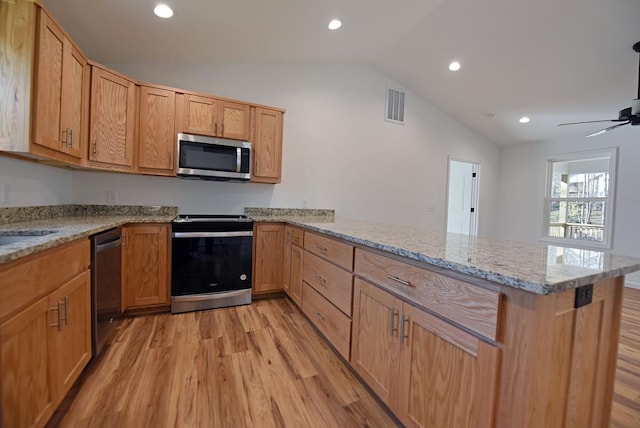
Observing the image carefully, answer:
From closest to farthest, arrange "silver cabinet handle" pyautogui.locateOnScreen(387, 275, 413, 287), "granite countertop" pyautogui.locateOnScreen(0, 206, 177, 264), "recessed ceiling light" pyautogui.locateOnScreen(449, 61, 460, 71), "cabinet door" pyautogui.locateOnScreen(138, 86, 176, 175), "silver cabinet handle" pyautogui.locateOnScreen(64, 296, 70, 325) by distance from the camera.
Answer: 1. "granite countertop" pyautogui.locateOnScreen(0, 206, 177, 264)
2. "silver cabinet handle" pyautogui.locateOnScreen(387, 275, 413, 287)
3. "silver cabinet handle" pyautogui.locateOnScreen(64, 296, 70, 325)
4. "cabinet door" pyautogui.locateOnScreen(138, 86, 176, 175)
5. "recessed ceiling light" pyautogui.locateOnScreen(449, 61, 460, 71)

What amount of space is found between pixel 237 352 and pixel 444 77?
4.25 metres

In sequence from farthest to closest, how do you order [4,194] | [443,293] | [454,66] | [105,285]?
1. [454,66]
2. [105,285]
3. [4,194]
4. [443,293]

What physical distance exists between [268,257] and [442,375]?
7.26 ft

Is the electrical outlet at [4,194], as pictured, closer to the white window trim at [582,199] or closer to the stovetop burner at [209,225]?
the stovetop burner at [209,225]

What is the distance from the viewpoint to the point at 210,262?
8.94ft

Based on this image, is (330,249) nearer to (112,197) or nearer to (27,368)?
(27,368)

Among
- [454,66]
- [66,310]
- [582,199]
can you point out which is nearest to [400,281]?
[66,310]

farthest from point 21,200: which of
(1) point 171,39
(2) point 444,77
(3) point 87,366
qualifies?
(2) point 444,77

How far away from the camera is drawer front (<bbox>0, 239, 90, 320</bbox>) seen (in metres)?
1.00

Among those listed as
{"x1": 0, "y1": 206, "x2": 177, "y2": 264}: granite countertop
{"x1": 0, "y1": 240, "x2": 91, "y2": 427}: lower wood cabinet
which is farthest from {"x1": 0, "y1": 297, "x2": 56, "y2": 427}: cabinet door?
{"x1": 0, "y1": 206, "x2": 177, "y2": 264}: granite countertop

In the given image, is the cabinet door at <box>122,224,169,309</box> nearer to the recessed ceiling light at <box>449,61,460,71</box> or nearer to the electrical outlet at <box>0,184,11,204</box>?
the electrical outlet at <box>0,184,11,204</box>

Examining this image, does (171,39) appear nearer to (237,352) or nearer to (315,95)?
(315,95)

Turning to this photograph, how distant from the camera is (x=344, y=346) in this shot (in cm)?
183

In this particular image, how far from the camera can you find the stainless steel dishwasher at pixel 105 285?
1747 mm
